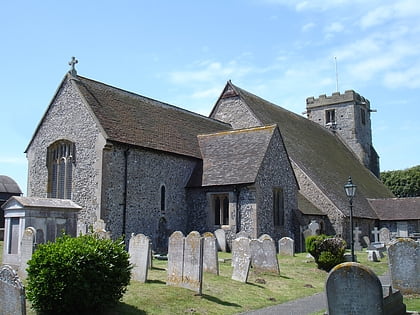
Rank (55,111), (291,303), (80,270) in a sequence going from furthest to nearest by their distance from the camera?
(55,111), (291,303), (80,270)

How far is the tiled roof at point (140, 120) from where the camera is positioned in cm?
2330

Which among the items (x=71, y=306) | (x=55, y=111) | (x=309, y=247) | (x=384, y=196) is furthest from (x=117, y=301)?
(x=384, y=196)

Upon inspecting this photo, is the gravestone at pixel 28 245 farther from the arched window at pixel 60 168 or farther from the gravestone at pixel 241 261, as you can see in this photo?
the arched window at pixel 60 168

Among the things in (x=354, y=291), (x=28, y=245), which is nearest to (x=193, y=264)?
(x=28, y=245)

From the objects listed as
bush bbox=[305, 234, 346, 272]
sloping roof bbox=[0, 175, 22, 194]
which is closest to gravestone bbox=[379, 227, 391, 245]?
bush bbox=[305, 234, 346, 272]

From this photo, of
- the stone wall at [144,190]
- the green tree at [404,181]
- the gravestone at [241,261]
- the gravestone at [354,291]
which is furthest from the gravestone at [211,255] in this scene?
the green tree at [404,181]

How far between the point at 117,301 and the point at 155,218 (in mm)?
12836

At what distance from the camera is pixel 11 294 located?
30.1 ft

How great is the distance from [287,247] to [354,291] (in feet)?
49.7

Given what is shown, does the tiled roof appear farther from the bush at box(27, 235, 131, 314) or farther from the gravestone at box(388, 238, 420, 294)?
the gravestone at box(388, 238, 420, 294)

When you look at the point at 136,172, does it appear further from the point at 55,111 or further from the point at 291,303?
the point at 291,303

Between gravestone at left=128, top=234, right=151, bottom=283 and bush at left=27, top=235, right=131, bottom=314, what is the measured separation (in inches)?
114

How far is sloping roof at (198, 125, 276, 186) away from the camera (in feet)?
80.9

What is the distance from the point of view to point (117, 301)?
11.1 m
